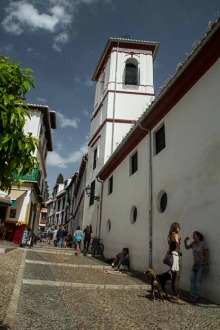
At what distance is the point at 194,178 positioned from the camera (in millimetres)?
7547

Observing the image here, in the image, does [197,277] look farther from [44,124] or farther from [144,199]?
[44,124]

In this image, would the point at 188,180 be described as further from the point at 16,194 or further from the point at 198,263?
the point at 16,194

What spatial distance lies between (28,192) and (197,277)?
1442cm

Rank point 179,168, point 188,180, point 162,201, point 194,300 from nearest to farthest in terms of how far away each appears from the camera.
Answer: point 194,300 < point 188,180 < point 179,168 < point 162,201

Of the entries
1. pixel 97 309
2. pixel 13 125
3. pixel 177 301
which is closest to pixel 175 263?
pixel 177 301

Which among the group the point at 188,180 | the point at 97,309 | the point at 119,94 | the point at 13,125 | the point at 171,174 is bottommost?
the point at 97,309

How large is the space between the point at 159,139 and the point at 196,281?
5.53m

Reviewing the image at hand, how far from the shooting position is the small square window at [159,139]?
1024 centimetres

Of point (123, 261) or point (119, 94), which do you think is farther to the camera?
point (119, 94)

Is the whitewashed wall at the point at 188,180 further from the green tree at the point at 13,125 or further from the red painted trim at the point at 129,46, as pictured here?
the red painted trim at the point at 129,46

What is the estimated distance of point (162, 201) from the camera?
31.3ft

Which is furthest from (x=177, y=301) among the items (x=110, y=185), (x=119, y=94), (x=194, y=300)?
(x=119, y=94)

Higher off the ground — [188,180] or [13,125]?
[188,180]

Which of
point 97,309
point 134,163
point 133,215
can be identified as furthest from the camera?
point 134,163
